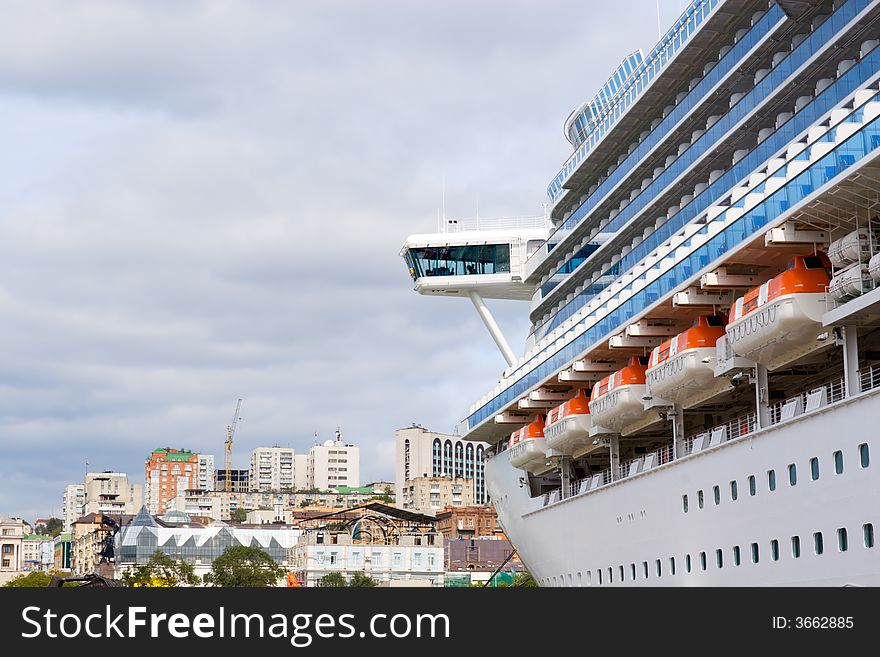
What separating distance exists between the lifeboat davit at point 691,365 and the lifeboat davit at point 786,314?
285 cm

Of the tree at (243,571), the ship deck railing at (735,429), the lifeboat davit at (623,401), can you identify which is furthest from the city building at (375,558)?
the lifeboat davit at (623,401)

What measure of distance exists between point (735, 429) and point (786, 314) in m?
9.94

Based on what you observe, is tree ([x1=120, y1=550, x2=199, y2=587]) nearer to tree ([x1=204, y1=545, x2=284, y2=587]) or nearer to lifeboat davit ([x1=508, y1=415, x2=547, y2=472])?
tree ([x1=204, y1=545, x2=284, y2=587])

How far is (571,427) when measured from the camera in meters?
47.1

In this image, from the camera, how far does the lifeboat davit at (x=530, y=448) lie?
51719mm

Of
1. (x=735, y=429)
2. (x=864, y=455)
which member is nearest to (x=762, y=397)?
(x=864, y=455)

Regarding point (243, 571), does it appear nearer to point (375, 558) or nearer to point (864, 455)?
point (375, 558)

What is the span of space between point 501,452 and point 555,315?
254 inches

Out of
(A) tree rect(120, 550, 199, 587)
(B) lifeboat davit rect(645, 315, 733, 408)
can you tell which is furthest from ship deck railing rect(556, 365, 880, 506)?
(A) tree rect(120, 550, 199, 587)

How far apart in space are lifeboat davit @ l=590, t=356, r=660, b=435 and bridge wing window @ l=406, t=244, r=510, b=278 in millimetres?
22293

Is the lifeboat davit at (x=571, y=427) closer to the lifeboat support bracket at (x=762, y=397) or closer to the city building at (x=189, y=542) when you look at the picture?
the lifeboat support bracket at (x=762, y=397)

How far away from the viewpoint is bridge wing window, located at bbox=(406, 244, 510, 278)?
66.6 metres

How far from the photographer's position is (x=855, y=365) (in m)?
29.4
